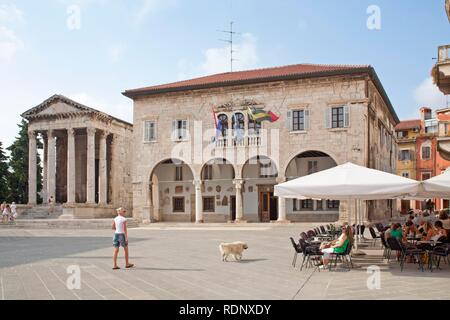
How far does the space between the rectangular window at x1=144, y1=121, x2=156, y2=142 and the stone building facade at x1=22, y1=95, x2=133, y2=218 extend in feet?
22.3

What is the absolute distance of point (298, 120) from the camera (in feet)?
101

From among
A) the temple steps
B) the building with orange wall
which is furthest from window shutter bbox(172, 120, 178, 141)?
the building with orange wall

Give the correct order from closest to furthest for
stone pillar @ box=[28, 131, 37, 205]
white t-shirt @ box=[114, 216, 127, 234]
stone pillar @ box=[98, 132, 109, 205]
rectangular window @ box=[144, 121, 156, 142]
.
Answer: white t-shirt @ box=[114, 216, 127, 234] → rectangular window @ box=[144, 121, 156, 142] → stone pillar @ box=[28, 131, 37, 205] → stone pillar @ box=[98, 132, 109, 205]

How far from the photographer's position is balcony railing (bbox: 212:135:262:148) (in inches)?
1246

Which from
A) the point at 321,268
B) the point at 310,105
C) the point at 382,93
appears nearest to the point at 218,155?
the point at 310,105

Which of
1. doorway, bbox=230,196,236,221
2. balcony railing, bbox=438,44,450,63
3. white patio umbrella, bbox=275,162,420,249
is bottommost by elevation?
doorway, bbox=230,196,236,221

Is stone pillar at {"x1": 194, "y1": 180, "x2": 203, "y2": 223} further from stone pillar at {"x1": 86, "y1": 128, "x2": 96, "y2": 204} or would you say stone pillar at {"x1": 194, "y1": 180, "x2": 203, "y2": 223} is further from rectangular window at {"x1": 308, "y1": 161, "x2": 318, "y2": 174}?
stone pillar at {"x1": 86, "y1": 128, "x2": 96, "y2": 204}

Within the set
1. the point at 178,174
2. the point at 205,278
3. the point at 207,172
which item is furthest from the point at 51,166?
the point at 205,278

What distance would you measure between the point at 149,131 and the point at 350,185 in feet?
84.0

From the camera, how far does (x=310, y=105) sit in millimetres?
30438

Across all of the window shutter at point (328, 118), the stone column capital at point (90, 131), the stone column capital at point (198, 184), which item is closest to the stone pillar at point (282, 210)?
the window shutter at point (328, 118)

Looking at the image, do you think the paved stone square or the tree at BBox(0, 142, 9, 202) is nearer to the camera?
the paved stone square

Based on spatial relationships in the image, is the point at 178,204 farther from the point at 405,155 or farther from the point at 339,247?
the point at 405,155
